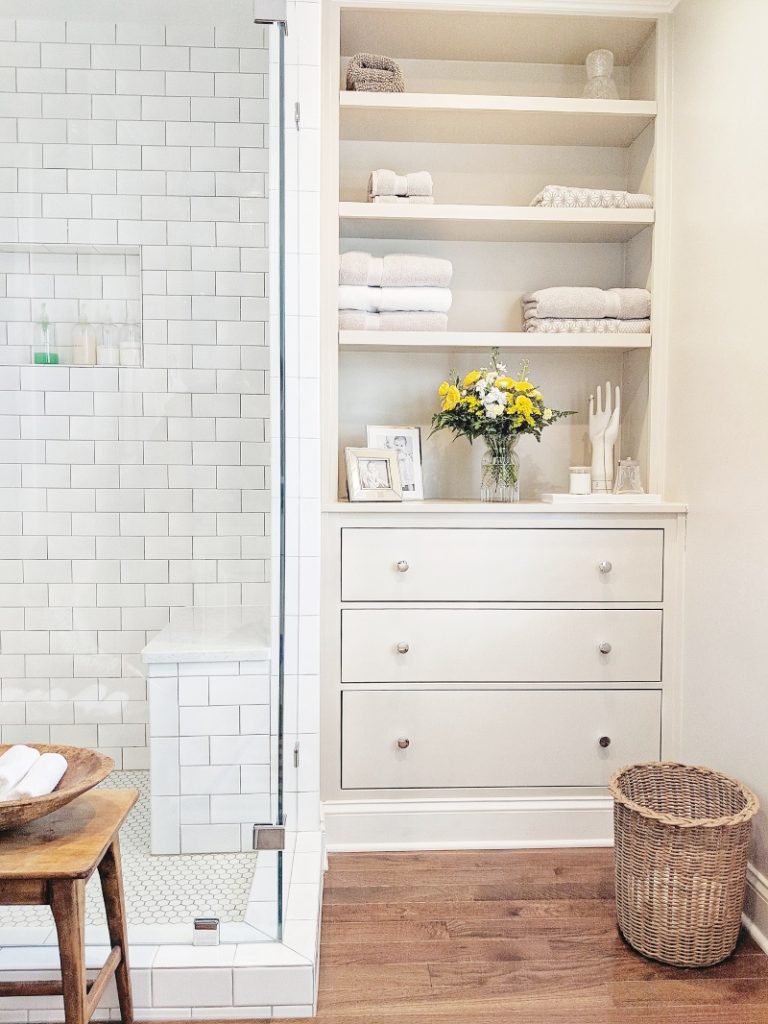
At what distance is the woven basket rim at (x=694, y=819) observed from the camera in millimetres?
1832

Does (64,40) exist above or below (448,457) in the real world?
above

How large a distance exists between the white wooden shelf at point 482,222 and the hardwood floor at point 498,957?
187cm

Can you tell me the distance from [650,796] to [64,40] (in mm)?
2152

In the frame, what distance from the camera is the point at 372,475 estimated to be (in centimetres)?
253

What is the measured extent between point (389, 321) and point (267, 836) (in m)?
1.49

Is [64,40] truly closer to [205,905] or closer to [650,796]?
[205,905]

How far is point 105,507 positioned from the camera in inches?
64.3

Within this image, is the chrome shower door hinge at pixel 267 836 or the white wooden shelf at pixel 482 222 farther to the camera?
the white wooden shelf at pixel 482 222

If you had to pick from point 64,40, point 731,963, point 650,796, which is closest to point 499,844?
point 650,796

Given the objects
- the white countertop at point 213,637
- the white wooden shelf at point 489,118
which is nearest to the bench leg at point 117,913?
the white countertop at point 213,637

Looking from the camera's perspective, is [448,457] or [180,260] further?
[448,457]

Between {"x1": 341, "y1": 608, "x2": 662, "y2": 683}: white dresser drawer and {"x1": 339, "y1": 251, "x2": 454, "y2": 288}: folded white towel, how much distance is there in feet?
3.20

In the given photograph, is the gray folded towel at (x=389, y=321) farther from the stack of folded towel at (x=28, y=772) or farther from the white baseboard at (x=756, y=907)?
the white baseboard at (x=756, y=907)

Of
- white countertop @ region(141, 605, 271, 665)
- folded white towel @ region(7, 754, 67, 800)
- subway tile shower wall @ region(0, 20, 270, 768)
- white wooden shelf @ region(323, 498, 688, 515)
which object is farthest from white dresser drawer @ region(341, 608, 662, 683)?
folded white towel @ region(7, 754, 67, 800)
